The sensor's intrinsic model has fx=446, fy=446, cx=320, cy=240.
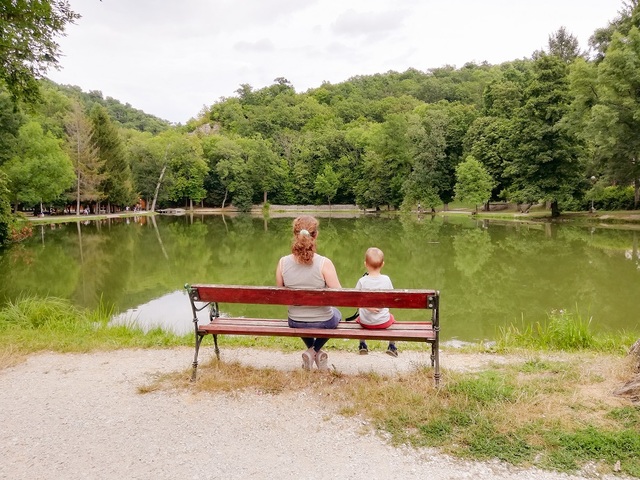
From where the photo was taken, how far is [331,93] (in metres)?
106

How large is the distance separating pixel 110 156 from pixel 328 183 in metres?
28.0

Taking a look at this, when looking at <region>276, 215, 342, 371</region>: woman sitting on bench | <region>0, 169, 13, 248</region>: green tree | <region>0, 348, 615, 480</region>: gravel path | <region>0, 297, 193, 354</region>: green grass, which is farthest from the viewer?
<region>0, 169, 13, 248</region>: green tree

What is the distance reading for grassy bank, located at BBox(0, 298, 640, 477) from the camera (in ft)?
9.75

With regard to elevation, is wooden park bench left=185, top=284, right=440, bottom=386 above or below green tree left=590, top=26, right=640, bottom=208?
below

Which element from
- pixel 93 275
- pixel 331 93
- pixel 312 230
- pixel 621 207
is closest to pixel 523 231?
pixel 621 207

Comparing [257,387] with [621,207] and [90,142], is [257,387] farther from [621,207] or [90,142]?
[90,142]

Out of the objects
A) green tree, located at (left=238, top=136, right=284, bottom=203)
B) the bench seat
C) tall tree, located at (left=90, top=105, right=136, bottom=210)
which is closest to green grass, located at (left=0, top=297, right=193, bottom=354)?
the bench seat

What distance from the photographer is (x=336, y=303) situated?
13.0ft

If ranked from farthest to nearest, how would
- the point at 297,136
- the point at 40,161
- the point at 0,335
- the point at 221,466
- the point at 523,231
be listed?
the point at 297,136 → the point at 40,161 → the point at 523,231 → the point at 0,335 → the point at 221,466

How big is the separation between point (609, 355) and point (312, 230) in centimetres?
379

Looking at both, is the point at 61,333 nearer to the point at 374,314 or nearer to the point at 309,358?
the point at 309,358

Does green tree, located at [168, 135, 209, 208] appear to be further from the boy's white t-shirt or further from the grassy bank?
the boy's white t-shirt

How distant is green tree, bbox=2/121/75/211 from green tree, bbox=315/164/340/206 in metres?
32.4

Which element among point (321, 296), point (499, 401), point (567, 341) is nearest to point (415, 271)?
point (567, 341)
